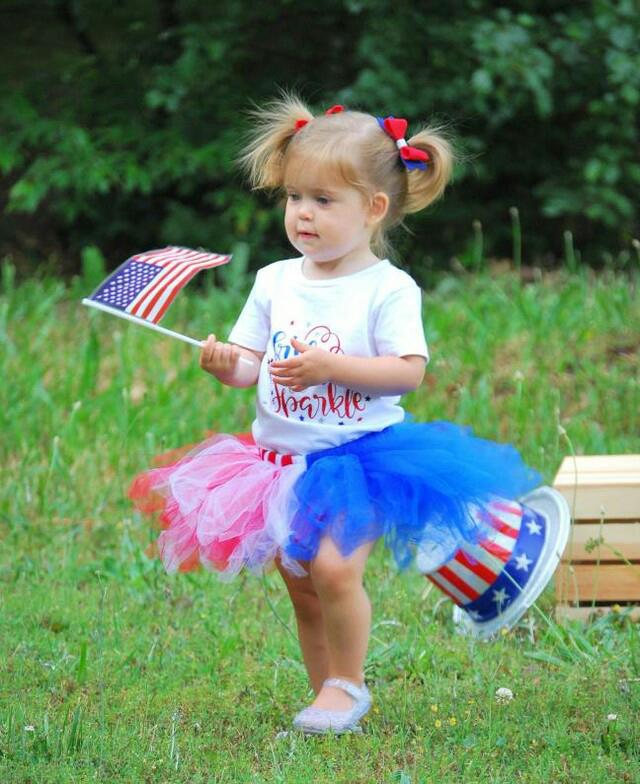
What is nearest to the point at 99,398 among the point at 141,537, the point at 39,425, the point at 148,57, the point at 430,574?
the point at 39,425

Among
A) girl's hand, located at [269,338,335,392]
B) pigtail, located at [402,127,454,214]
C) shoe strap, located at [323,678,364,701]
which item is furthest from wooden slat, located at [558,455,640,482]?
girl's hand, located at [269,338,335,392]

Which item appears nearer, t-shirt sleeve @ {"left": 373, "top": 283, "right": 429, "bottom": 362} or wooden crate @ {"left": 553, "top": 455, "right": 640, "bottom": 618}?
t-shirt sleeve @ {"left": 373, "top": 283, "right": 429, "bottom": 362}

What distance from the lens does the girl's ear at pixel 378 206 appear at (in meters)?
2.98

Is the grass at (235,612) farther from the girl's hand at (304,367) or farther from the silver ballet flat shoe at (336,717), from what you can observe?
the girl's hand at (304,367)

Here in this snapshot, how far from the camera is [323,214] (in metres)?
2.91

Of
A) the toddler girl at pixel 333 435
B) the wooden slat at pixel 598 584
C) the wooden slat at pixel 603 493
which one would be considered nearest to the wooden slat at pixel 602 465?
the wooden slat at pixel 603 493

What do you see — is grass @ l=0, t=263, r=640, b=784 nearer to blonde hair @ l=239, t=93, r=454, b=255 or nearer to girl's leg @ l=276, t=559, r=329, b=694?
girl's leg @ l=276, t=559, r=329, b=694

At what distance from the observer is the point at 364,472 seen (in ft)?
9.37

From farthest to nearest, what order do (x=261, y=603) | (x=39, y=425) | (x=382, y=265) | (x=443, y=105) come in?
(x=443, y=105) → (x=39, y=425) → (x=261, y=603) → (x=382, y=265)

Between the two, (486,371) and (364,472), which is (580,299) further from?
(364,472)

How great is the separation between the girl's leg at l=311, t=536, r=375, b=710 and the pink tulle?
0.30 feet

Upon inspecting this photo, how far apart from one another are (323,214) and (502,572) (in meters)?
1.31

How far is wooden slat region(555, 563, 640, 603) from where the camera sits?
3.80 m

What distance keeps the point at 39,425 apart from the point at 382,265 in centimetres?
270
